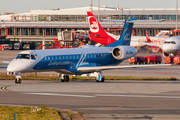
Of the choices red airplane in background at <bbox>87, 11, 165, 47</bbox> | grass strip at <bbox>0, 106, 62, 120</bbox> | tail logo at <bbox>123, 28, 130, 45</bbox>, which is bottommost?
grass strip at <bbox>0, 106, 62, 120</bbox>

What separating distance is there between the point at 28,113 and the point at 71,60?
1735cm

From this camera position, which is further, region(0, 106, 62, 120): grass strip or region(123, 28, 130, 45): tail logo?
region(123, 28, 130, 45): tail logo

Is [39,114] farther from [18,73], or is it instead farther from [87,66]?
[87,66]

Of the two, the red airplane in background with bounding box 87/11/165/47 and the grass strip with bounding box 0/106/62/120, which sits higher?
the red airplane in background with bounding box 87/11/165/47

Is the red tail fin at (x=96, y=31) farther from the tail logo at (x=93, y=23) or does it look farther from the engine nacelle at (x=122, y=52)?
the engine nacelle at (x=122, y=52)

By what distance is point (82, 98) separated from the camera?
20.8 meters

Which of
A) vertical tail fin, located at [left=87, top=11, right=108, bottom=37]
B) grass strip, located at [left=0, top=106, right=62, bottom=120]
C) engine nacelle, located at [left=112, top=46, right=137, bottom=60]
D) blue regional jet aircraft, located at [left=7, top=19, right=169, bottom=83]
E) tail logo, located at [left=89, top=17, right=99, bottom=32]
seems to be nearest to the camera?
grass strip, located at [left=0, top=106, right=62, bottom=120]

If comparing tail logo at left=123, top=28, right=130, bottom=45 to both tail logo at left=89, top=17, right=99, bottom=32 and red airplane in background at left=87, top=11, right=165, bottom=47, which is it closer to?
red airplane in background at left=87, top=11, right=165, bottom=47

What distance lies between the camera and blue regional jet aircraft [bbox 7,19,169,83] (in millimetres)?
29641

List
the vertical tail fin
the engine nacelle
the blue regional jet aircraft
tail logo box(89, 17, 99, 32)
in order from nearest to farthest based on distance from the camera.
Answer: the blue regional jet aircraft → the engine nacelle → tail logo box(89, 17, 99, 32) → the vertical tail fin

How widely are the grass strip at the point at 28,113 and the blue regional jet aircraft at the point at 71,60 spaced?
12.8m

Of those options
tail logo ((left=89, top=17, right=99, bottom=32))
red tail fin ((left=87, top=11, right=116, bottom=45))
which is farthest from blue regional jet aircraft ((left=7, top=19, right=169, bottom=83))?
red tail fin ((left=87, top=11, right=116, bottom=45))

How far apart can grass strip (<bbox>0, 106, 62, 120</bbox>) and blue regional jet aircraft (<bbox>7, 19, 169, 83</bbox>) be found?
504 inches

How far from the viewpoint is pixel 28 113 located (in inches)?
603
